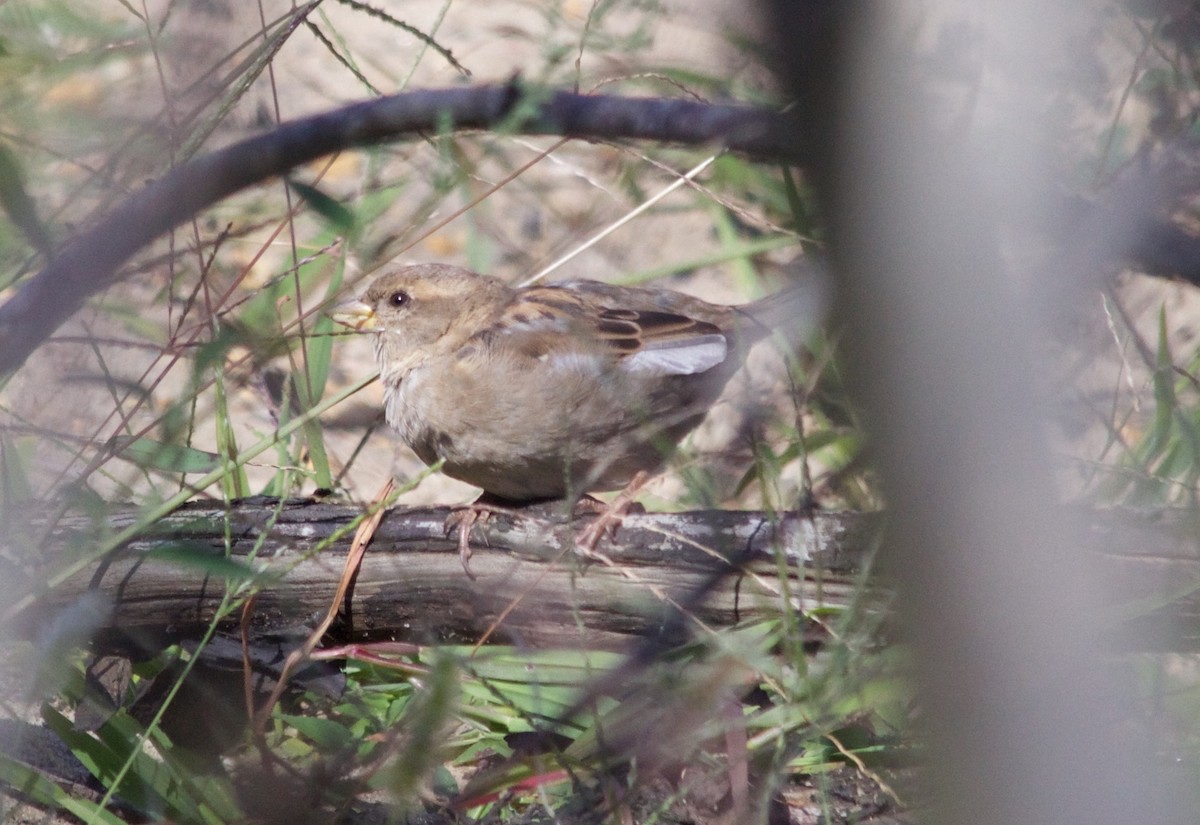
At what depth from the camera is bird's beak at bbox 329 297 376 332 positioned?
4.25m

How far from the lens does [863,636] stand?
2.53 metres

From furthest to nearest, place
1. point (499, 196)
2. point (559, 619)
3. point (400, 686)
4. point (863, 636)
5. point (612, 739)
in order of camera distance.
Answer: point (499, 196)
point (400, 686)
point (559, 619)
point (863, 636)
point (612, 739)

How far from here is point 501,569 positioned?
118 inches

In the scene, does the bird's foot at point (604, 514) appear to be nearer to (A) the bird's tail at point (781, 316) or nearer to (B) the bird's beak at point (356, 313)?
(A) the bird's tail at point (781, 316)

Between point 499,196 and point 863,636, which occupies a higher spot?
point 499,196

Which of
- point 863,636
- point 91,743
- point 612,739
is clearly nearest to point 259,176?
point 612,739

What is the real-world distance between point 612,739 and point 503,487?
4.83 feet

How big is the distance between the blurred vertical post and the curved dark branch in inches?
8.0

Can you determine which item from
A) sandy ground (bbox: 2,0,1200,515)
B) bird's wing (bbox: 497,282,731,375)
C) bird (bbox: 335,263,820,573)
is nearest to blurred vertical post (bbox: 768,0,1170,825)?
sandy ground (bbox: 2,0,1200,515)

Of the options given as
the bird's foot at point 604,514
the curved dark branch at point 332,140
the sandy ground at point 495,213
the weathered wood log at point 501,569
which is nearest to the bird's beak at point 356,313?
the sandy ground at point 495,213

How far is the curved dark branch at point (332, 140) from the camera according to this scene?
52.2 inches

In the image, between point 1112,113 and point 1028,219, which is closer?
point 1028,219

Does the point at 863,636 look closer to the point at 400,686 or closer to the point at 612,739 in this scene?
the point at 612,739

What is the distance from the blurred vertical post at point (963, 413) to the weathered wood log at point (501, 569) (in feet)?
5.29
